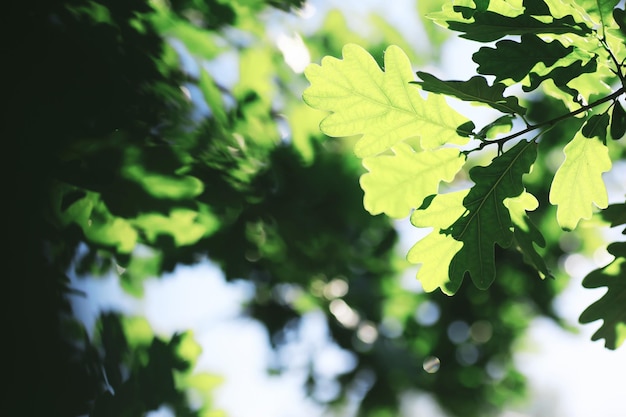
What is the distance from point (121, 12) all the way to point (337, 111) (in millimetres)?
563

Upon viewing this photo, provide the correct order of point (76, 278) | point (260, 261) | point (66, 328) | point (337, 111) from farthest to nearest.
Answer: point (260, 261) → point (76, 278) → point (66, 328) → point (337, 111)

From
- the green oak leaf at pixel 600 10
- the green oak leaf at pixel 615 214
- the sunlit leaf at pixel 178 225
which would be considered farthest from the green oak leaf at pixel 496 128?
the sunlit leaf at pixel 178 225

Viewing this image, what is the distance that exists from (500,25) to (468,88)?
0.38 ft

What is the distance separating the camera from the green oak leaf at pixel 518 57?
3.15 feet

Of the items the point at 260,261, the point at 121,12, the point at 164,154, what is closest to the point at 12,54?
the point at 121,12

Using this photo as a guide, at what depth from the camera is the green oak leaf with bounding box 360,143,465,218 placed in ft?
3.55

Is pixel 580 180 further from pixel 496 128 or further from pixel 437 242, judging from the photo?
pixel 437 242

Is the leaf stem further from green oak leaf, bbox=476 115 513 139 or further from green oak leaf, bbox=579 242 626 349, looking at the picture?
green oak leaf, bbox=579 242 626 349

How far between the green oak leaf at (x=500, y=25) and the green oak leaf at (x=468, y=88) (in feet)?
0.25

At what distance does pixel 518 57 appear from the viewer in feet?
3.17

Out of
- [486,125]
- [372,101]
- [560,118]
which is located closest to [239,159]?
[372,101]

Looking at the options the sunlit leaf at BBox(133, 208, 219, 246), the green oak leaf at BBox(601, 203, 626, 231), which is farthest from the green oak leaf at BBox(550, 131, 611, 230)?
the sunlit leaf at BBox(133, 208, 219, 246)

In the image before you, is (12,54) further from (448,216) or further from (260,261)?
(260,261)

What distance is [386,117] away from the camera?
41.4 inches
